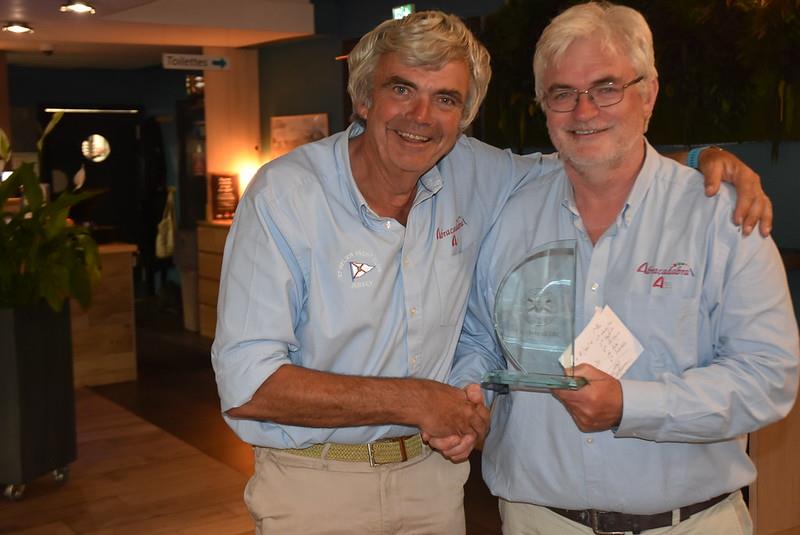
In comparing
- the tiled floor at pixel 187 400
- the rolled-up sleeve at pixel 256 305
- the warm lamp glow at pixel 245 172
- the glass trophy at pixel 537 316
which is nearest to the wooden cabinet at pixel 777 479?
the tiled floor at pixel 187 400

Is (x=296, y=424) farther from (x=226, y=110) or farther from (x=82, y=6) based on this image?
(x=226, y=110)

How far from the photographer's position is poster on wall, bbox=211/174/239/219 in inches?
350

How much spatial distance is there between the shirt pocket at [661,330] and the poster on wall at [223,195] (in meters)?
7.48

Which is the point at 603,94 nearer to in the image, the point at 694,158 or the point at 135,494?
the point at 694,158

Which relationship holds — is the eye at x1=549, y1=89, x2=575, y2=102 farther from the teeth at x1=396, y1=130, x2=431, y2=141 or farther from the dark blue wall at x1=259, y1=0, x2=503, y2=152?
the dark blue wall at x1=259, y1=0, x2=503, y2=152

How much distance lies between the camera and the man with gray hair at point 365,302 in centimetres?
170

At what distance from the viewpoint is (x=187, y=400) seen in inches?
259

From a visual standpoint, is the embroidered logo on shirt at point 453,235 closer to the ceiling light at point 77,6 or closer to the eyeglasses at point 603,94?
the eyeglasses at point 603,94

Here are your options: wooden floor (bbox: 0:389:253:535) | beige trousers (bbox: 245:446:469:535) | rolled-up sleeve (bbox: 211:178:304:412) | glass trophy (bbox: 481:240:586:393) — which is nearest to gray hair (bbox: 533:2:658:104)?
glass trophy (bbox: 481:240:586:393)

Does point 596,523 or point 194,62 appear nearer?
point 596,523

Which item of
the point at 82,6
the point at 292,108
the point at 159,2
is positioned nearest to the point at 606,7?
the point at 82,6

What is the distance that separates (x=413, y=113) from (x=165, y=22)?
6557 mm

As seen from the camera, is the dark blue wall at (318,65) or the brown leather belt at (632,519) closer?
the brown leather belt at (632,519)

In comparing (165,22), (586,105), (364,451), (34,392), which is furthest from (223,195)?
(586,105)
